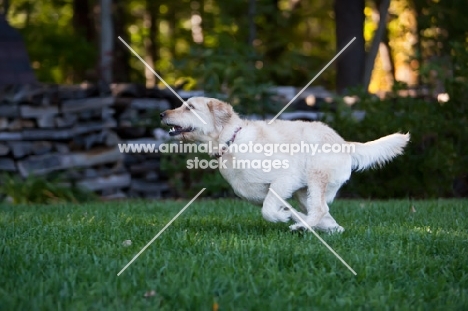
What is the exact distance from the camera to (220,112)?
6.88 metres

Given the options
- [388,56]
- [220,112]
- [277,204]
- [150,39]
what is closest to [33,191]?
[220,112]

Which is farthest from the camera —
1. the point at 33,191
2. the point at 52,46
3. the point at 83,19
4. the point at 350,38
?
the point at 83,19

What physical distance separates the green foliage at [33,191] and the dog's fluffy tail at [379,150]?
20.5 feet

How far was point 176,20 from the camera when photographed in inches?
867

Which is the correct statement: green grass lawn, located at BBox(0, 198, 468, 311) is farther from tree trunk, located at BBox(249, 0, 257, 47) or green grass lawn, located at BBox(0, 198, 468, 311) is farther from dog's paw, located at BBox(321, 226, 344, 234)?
tree trunk, located at BBox(249, 0, 257, 47)

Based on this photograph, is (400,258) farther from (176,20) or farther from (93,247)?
(176,20)

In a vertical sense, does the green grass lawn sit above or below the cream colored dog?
below

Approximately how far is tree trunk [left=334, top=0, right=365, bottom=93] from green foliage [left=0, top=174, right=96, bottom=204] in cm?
613

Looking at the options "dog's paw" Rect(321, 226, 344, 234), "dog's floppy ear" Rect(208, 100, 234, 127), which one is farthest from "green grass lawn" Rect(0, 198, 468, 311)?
"dog's floppy ear" Rect(208, 100, 234, 127)

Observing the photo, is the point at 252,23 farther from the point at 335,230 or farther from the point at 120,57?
the point at 335,230

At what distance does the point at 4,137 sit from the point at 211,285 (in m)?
9.12

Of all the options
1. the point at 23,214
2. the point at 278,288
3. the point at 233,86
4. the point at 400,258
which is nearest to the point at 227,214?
the point at 23,214

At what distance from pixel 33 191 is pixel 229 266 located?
7.39 m

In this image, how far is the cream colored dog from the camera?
6.73 m
